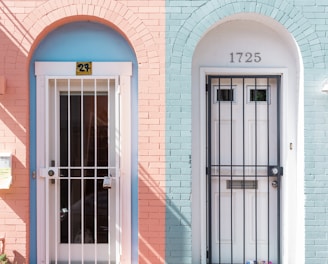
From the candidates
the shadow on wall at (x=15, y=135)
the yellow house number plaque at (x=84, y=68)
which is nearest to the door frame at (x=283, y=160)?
the yellow house number plaque at (x=84, y=68)

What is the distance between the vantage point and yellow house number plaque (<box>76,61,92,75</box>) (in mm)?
5474

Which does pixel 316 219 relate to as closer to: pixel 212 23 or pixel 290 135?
pixel 290 135

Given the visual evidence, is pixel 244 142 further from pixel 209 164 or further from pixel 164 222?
pixel 164 222

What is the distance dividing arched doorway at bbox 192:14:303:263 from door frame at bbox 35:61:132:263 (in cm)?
82

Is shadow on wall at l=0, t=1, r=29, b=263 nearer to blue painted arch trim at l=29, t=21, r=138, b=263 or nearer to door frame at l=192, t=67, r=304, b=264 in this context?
blue painted arch trim at l=29, t=21, r=138, b=263

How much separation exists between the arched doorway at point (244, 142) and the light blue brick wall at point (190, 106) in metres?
0.29

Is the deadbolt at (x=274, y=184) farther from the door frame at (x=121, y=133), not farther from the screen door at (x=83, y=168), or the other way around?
the screen door at (x=83, y=168)

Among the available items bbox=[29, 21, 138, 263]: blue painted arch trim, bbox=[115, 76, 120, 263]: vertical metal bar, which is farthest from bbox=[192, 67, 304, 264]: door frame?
bbox=[115, 76, 120, 263]: vertical metal bar

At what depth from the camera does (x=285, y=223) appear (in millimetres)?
5602

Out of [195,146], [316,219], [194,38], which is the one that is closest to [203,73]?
[194,38]

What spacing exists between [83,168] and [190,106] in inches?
59.0

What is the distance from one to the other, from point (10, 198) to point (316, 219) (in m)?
3.59

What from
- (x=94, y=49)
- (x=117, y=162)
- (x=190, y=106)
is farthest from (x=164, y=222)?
(x=94, y=49)

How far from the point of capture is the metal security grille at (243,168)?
18.9 feet
